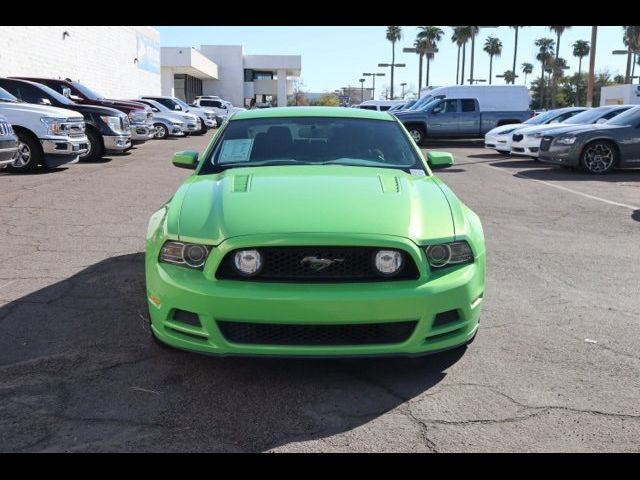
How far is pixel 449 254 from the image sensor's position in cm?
351

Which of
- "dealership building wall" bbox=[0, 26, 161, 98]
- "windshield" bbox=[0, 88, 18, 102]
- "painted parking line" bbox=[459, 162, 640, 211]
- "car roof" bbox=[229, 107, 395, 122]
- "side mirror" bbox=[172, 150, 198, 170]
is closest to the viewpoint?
"side mirror" bbox=[172, 150, 198, 170]

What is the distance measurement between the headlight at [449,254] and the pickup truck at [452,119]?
2093 cm

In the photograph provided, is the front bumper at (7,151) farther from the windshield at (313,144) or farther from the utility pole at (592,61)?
the utility pole at (592,61)

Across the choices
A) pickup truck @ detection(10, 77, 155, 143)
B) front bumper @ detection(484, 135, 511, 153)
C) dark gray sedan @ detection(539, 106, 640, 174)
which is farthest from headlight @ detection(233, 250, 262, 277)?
front bumper @ detection(484, 135, 511, 153)

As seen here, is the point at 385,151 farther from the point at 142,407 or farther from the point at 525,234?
the point at 525,234

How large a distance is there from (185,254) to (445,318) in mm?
1408

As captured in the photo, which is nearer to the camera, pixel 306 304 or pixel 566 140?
pixel 306 304

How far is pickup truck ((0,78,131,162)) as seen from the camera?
1427cm

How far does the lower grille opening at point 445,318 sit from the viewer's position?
11.1 feet

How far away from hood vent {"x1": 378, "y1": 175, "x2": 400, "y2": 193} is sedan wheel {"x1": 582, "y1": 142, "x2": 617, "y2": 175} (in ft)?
37.3

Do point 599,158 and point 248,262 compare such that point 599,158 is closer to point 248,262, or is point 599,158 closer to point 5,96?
point 5,96

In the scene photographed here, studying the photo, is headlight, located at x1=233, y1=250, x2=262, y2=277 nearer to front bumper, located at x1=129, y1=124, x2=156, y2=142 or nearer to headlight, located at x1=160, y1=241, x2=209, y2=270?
headlight, located at x1=160, y1=241, x2=209, y2=270

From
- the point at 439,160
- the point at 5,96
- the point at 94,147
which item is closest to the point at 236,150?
the point at 439,160
